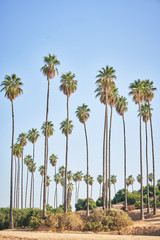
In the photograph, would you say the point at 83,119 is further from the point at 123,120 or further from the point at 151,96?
the point at 151,96

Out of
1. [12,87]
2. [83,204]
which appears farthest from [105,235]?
[83,204]

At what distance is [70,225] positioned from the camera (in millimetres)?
29062

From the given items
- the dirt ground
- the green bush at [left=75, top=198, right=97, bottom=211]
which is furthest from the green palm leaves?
the green bush at [left=75, top=198, right=97, bottom=211]

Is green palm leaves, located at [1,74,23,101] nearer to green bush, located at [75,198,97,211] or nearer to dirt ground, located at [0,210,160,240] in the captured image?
dirt ground, located at [0,210,160,240]

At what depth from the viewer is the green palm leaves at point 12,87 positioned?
37438 millimetres

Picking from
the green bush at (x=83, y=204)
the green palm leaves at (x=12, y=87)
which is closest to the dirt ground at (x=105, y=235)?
the green palm leaves at (x=12, y=87)

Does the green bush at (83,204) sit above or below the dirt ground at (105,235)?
below

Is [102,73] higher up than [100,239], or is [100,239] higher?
[102,73]

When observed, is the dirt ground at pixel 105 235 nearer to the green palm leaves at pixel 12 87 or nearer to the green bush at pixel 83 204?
the green palm leaves at pixel 12 87

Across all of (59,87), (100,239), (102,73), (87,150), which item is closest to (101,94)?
(102,73)

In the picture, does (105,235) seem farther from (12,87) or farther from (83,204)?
(83,204)

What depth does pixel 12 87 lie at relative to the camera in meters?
37.8

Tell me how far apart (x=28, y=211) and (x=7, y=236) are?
11.4 metres

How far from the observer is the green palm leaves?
123 ft
